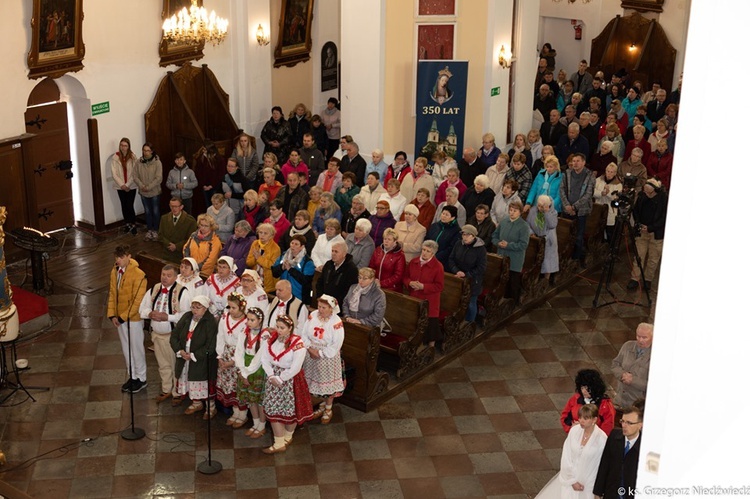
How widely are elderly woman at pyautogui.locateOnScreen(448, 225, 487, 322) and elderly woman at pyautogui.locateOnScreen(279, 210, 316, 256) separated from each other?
171 cm

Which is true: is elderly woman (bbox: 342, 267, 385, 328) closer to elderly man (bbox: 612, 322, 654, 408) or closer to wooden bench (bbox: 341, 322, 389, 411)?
wooden bench (bbox: 341, 322, 389, 411)

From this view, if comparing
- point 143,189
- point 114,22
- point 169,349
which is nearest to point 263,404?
point 169,349

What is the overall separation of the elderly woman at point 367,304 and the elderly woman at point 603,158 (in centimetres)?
644

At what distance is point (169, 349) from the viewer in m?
10.2

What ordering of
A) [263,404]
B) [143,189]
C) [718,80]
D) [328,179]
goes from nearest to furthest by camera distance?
1. [718,80]
2. [263,404]
3. [328,179]
4. [143,189]

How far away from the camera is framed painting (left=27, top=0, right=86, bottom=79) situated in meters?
13.8

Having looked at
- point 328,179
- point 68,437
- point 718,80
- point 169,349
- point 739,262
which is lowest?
point 68,437

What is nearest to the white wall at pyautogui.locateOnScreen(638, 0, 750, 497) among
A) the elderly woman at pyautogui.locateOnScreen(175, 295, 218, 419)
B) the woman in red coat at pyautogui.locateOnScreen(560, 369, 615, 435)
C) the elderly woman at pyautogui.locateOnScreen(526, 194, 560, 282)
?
the woman in red coat at pyautogui.locateOnScreen(560, 369, 615, 435)

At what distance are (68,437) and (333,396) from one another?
8.91 ft

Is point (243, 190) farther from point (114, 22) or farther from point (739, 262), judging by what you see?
point (739, 262)

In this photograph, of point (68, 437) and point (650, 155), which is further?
point (650, 155)

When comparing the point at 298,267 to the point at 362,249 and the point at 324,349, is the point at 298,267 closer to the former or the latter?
the point at 362,249

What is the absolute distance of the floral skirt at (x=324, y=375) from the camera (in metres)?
9.51

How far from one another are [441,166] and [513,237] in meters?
3.17
